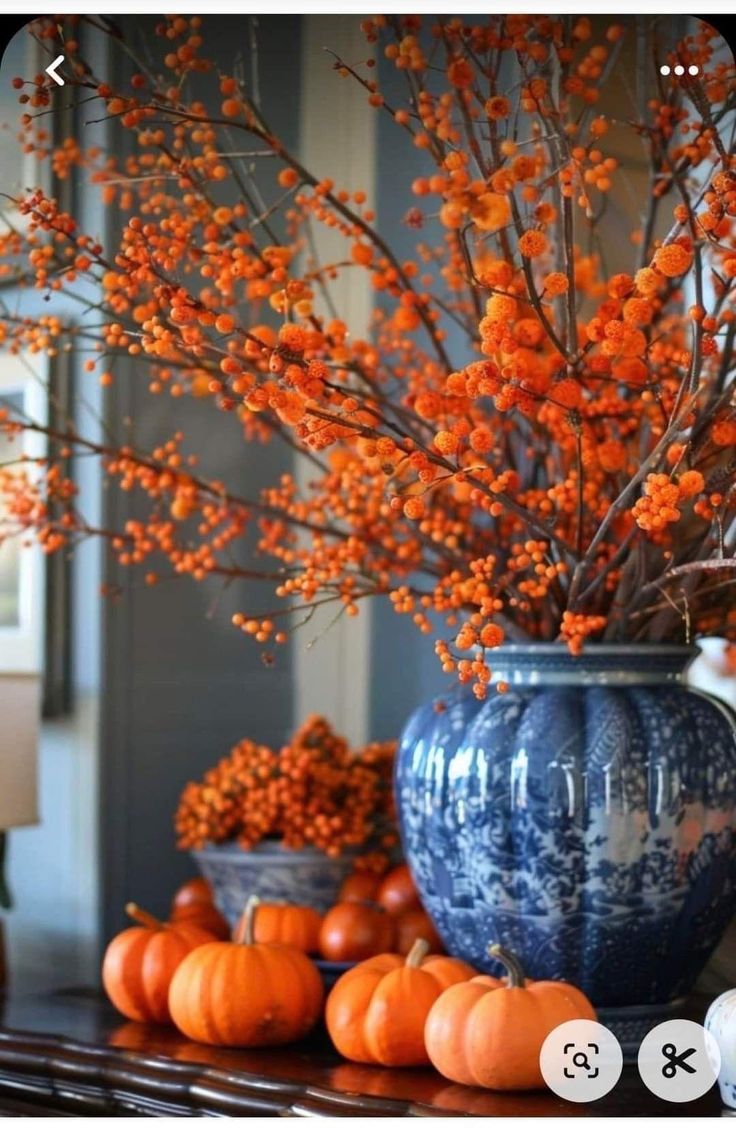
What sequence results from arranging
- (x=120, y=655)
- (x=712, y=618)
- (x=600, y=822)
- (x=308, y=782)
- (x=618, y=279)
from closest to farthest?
1. (x=618, y=279)
2. (x=600, y=822)
3. (x=712, y=618)
4. (x=308, y=782)
5. (x=120, y=655)

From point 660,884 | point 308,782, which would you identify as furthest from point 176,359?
point 660,884

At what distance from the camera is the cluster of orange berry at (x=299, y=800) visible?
3.98 feet

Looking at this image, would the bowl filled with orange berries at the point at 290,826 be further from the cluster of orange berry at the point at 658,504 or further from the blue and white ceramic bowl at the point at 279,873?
the cluster of orange berry at the point at 658,504

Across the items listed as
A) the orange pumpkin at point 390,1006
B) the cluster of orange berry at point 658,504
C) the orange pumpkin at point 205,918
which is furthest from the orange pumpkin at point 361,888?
the cluster of orange berry at point 658,504

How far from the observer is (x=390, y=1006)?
0.92 meters

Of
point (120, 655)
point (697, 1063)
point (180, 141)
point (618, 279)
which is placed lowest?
point (697, 1063)

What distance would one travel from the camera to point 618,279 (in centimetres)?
73

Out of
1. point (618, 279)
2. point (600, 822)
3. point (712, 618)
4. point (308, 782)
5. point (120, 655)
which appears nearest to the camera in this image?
point (618, 279)

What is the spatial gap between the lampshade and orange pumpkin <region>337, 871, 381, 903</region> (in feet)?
0.95

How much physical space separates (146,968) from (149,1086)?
0.15 metres

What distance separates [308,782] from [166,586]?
280mm

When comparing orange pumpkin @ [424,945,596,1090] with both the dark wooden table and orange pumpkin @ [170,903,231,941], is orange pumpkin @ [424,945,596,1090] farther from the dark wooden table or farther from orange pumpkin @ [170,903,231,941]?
orange pumpkin @ [170,903,231,941]

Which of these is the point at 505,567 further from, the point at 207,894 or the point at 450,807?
the point at 207,894

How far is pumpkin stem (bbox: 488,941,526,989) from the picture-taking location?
87cm
